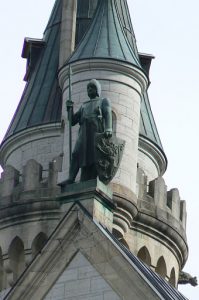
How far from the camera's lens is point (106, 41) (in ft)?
115

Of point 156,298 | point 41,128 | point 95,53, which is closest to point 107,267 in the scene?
point 156,298

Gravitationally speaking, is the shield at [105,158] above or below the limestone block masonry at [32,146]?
below

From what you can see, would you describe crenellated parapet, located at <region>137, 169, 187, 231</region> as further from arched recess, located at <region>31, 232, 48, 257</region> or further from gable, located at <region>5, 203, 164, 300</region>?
gable, located at <region>5, 203, 164, 300</region>

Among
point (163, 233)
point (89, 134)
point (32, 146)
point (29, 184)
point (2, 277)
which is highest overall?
point (32, 146)

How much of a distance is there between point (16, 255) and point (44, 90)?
566cm

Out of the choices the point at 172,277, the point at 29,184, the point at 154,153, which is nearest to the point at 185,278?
the point at 172,277

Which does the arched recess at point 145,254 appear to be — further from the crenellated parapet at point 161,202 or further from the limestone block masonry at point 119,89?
the limestone block masonry at point 119,89

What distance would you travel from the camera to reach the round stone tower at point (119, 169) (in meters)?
34.2

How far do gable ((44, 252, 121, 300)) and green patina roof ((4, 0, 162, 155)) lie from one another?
13102 millimetres

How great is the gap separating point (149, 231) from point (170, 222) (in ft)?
1.79

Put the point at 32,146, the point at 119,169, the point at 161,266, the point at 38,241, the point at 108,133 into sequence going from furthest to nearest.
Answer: the point at 32,146
the point at 161,266
the point at 38,241
the point at 119,169
the point at 108,133

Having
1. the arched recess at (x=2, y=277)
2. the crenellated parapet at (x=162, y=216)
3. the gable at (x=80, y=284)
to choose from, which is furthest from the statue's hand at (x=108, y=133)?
the crenellated parapet at (x=162, y=216)

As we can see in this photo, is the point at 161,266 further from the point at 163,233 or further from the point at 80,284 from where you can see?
the point at 80,284

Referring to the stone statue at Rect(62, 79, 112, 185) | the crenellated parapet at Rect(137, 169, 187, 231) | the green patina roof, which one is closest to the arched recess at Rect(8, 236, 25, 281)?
the crenellated parapet at Rect(137, 169, 187, 231)
